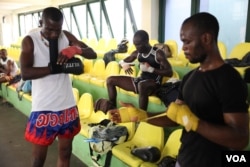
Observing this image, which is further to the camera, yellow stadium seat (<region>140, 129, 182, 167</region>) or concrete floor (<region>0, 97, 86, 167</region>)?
concrete floor (<region>0, 97, 86, 167</region>)

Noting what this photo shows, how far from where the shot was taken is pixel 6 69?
5.49 metres

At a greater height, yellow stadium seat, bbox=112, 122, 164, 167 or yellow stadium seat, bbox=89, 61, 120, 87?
yellow stadium seat, bbox=89, 61, 120, 87

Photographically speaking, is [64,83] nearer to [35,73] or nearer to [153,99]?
[35,73]

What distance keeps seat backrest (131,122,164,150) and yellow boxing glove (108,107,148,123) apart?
0.96 m

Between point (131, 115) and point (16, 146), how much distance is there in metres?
2.49

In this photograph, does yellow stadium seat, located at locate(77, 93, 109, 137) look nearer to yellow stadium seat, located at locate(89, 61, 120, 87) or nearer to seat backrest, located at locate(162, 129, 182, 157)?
yellow stadium seat, located at locate(89, 61, 120, 87)

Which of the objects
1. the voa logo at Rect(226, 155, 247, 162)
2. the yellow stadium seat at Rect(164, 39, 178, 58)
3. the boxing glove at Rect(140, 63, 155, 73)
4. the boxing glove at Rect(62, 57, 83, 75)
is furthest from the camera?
the yellow stadium seat at Rect(164, 39, 178, 58)

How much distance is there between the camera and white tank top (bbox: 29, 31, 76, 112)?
1.68m

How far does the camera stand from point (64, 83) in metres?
1.79

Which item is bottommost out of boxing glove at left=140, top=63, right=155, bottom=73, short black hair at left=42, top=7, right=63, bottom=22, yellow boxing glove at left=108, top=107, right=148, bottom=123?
yellow boxing glove at left=108, top=107, right=148, bottom=123

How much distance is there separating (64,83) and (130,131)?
107 centimetres

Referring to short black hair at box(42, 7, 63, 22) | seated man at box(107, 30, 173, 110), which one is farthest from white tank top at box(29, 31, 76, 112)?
seated man at box(107, 30, 173, 110)

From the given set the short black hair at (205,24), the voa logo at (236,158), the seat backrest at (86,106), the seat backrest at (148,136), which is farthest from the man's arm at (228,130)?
the seat backrest at (86,106)

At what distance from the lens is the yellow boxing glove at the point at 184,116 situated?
3.34 feet
